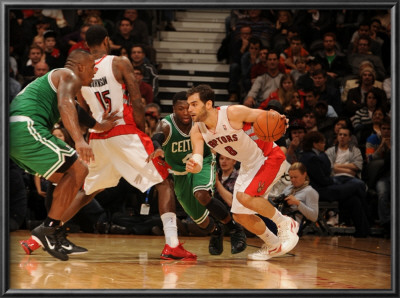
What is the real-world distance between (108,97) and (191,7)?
2368mm

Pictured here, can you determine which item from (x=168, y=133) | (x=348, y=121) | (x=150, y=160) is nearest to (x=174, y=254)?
(x=150, y=160)

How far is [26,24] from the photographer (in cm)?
1069

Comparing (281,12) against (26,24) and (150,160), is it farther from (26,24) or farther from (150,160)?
(150,160)

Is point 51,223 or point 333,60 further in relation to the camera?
point 333,60

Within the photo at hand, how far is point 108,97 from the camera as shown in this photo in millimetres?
6004

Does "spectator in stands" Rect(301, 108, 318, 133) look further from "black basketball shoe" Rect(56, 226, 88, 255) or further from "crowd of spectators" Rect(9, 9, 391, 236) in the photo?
"black basketball shoe" Rect(56, 226, 88, 255)

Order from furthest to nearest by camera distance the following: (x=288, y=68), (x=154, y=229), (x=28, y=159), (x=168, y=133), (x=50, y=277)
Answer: (x=288, y=68) → (x=154, y=229) → (x=168, y=133) → (x=28, y=159) → (x=50, y=277)

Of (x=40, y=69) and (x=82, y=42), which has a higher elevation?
(x=82, y=42)

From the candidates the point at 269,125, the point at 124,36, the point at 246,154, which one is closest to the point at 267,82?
the point at 124,36

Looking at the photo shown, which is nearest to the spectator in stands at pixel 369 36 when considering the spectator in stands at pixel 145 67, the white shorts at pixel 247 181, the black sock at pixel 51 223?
the spectator in stands at pixel 145 67

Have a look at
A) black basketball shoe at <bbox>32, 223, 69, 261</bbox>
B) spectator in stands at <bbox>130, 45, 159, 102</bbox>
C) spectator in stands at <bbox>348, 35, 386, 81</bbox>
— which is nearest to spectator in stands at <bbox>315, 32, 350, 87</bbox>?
spectator in stands at <bbox>348, 35, 386, 81</bbox>

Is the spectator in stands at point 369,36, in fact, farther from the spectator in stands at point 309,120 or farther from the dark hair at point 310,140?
the dark hair at point 310,140

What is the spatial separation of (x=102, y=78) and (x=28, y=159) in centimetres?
117

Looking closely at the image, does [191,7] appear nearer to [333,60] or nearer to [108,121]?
[108,121]
